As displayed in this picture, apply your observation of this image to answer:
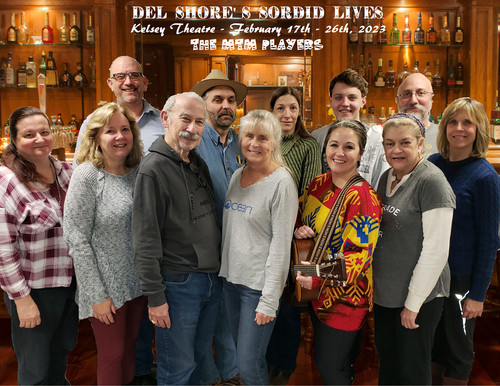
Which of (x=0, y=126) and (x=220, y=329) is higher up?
(x=0, y=126)

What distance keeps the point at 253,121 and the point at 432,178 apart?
723 mm

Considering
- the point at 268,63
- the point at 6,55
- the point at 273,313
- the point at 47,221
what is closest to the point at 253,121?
the point at 273,313

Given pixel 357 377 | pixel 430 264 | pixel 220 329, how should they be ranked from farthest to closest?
pixel 357 377 < pixel 220 329 < pixel 430 264

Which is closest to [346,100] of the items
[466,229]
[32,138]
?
[466,229]

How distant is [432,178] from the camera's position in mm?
1904

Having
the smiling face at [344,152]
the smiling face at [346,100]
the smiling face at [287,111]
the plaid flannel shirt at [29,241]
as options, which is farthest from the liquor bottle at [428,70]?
the plaid flannel shirt at [29,241]

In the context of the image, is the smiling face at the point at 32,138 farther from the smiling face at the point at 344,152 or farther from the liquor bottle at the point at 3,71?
the liquor bottle at the point at 3,71

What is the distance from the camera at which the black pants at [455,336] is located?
2.13 metres

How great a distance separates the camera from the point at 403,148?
198cm

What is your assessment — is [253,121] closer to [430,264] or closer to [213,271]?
[213,271]

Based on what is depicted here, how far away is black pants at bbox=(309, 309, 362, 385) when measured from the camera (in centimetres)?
195

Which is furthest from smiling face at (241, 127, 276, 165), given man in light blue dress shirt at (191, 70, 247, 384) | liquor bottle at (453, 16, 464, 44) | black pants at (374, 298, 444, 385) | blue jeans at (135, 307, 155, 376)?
liquor bottle at (453, 16, 464, 44)

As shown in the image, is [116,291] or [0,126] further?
[0,126]

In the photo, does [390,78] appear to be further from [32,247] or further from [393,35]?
[32,247]
